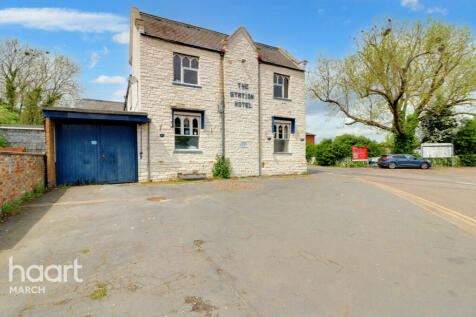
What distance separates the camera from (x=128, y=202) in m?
6.43

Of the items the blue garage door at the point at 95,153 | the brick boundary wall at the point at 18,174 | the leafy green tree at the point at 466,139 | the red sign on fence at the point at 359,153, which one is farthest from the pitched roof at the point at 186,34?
the leafy green tree at the point at 466,139

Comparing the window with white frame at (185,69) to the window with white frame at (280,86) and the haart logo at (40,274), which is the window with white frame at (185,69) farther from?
the haart logo at (40,274)

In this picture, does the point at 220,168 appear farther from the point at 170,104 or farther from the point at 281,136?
the point at 281,136

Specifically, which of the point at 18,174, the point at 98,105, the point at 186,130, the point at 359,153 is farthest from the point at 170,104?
the point at 359,153

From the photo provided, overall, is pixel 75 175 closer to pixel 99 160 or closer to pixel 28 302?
pixel 99 160

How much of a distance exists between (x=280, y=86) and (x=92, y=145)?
11093mm

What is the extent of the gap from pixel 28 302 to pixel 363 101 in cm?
2981

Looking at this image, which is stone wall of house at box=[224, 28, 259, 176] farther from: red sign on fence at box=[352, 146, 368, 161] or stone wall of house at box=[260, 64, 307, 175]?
red sign on fence at box=[352, 146, 368, 161]

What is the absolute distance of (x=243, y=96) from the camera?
43.0 feet

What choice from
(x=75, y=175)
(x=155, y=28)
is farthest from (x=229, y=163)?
(x=155, y=28)

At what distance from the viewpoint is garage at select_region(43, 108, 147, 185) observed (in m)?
9.10

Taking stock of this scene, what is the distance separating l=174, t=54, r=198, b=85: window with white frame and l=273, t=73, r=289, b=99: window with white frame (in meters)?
5.25

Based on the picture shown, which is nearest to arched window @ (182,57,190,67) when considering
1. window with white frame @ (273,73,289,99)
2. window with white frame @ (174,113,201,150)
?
window with white frame @ (174,113,201,150)

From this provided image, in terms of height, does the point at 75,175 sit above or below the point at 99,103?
below
